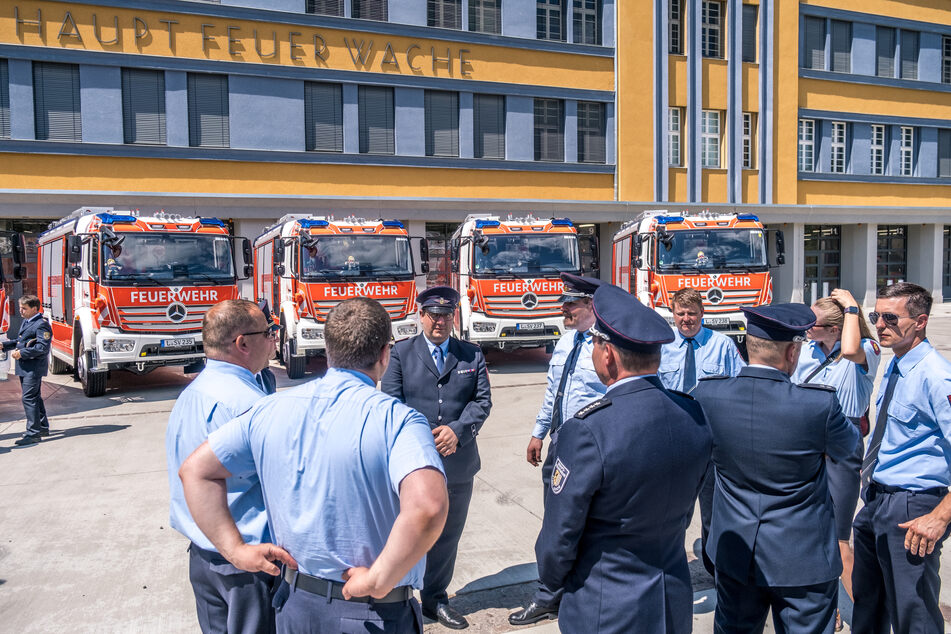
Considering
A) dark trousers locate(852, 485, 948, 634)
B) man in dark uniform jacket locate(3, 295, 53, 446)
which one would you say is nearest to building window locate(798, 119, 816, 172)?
man in dark uniform jacket locate(3, 295, 53, 446)

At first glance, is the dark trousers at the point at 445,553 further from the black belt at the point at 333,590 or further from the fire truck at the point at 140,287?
the fire truck at the point at 140,287

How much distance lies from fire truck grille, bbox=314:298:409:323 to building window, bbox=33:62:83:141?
402 inches

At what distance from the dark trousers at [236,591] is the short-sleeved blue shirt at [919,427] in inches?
110

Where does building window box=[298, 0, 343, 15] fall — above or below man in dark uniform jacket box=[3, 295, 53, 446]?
above

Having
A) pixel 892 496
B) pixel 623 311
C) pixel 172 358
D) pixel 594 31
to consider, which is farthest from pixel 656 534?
pixel 594 31

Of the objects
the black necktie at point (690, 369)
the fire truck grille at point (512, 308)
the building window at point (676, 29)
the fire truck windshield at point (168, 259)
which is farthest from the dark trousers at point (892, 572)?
the building window at point (676, 29)

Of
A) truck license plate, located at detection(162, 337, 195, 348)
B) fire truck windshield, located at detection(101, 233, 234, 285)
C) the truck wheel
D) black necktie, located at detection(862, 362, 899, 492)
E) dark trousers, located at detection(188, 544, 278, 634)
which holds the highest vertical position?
fire truck windshield, located at detection(101, 233, 234, 285)

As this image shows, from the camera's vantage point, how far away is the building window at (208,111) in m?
19.0

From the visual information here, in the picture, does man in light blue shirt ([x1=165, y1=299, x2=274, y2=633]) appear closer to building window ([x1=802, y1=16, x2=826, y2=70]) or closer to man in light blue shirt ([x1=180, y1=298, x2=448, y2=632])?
man in light blue shirt ([x1=180, y1=298, x2=448, y2=632])

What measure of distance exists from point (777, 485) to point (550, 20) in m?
22.6

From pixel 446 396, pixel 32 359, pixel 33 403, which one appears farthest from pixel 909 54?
pixel 33 403

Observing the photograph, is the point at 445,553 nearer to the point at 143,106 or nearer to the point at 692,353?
the point at 692,353

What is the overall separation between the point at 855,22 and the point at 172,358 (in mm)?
27349

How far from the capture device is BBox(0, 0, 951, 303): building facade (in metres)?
18.1
